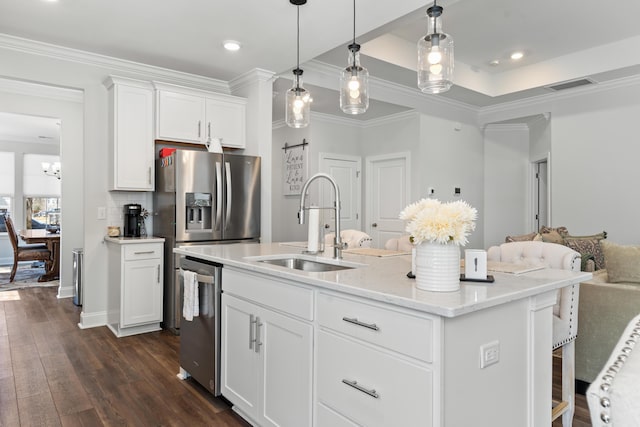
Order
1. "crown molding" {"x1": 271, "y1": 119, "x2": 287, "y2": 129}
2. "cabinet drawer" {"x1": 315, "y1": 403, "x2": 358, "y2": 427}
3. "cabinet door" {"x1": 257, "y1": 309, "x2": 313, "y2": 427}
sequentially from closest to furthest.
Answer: "cabinet drawer" {"x1": 315, "y1": 403, "x2": 358, "y2": 427}, "cabinet door" {"x1": 257, "y1": 309, "x2": 313, "y2": 427}, "crown molding" {"x1": 271, "y1": 119, "x2": 287, "y2": 129}

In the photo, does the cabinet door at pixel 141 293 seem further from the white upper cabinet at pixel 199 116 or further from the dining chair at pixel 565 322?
the dining chair at pixel 565 322

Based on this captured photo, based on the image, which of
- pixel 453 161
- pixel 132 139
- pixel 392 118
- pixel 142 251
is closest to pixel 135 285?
pixel 142 251

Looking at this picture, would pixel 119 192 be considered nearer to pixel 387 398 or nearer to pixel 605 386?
pixel 387 398

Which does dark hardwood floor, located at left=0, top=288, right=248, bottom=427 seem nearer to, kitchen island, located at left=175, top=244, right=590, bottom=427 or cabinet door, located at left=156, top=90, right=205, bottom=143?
kitchen island, located at left=175, top=244, right=590, bottom=427

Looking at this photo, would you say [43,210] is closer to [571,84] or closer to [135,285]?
[135,285]

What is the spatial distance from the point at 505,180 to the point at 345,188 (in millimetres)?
2576

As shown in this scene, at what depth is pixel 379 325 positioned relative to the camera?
4.71ft

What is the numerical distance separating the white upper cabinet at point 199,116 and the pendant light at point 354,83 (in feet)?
7.19

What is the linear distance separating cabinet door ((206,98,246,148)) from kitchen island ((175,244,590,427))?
2.57 metres

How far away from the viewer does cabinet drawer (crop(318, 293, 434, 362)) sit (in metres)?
1.29

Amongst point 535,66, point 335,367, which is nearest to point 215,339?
point 335,367

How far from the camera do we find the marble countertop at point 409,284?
1274 millimetres

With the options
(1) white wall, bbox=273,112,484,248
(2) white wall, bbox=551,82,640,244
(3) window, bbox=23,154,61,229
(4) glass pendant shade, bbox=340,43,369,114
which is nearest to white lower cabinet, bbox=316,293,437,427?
(4) glass pendant shade, bbox=340,43,369,114

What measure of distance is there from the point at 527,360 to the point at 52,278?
7184 millimetres
